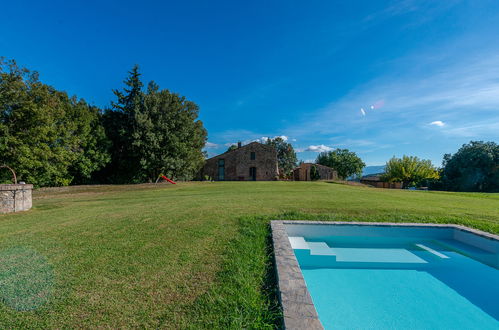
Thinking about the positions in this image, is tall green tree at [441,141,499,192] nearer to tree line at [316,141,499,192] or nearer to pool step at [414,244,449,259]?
tree line at [316,141,499,192]

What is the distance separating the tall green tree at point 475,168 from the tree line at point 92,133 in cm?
3743

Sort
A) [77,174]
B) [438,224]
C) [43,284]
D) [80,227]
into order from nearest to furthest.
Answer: [43,284] → [80,227] → [438,224] → [77,174]

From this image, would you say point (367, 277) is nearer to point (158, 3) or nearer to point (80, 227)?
point (80, 227)

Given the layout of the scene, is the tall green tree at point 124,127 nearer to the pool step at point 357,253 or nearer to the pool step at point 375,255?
the pool step at point 357,253

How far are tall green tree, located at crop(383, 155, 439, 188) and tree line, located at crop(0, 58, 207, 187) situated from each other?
3251 cm

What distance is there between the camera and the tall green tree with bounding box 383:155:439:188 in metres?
34.2

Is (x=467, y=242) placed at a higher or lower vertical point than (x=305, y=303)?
lower

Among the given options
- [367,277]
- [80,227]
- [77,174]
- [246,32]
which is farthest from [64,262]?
[77,174]

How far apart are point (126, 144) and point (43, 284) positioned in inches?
809

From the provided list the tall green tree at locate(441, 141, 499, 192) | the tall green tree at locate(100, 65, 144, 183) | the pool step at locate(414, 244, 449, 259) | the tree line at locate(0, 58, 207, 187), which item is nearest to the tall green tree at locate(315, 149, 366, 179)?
the tall green tree at locate(441, 141, 499, 192)

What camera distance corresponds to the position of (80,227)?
497 cm

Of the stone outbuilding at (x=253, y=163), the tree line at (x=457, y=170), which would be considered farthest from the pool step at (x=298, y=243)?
the tree line at (x=457, y=170)

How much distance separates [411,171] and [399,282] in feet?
127

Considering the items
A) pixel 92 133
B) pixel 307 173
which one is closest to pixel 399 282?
pixel 92 133
